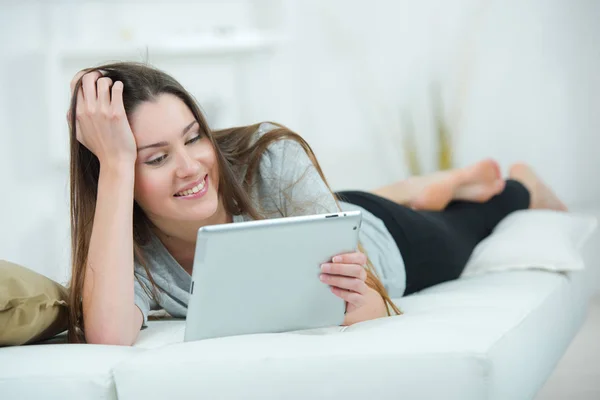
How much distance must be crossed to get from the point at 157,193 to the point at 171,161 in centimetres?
8

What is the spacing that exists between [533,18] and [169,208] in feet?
9.83

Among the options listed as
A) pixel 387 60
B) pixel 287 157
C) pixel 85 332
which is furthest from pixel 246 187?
pixel 387 60

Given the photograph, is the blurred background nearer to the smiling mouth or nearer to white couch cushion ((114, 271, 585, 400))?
the smiling mouth

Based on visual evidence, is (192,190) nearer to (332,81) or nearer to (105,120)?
(105,120)

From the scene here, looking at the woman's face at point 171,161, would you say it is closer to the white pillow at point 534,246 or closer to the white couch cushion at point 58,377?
the white couch cushion at point 58,377

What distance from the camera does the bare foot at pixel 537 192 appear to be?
327cm

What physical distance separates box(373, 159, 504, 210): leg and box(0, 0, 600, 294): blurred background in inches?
45.0

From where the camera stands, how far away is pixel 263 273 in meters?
1.28

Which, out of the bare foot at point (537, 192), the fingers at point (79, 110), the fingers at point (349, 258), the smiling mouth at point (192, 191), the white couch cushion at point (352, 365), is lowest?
the bare foot at point (537, 192)

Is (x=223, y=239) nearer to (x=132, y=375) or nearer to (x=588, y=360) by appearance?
(x=132, y=375)

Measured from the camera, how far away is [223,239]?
123 centimetres

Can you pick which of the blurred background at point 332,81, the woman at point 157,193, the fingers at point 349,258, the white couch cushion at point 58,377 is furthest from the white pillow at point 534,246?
the blurred background at point 332,81

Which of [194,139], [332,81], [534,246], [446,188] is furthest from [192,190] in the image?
[332,81]

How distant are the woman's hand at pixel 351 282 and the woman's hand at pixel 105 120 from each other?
0.49 metres
